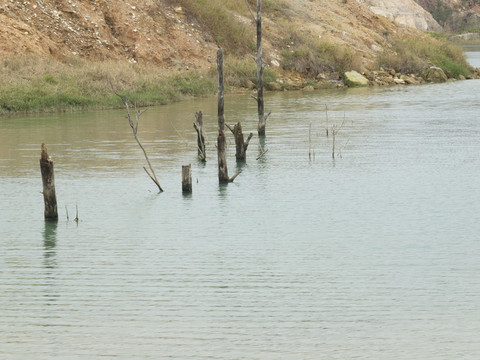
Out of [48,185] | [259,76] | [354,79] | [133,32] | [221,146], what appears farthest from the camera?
[354,79]

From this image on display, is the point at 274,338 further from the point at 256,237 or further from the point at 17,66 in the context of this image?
the point at 17,66

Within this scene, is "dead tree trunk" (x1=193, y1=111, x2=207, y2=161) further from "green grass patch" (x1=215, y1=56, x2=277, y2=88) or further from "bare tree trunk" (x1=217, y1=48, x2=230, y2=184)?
"green grass patch" (x1=215, y1=56, x2=277, y2=88)

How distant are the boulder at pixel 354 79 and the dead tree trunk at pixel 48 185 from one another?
38.4 m

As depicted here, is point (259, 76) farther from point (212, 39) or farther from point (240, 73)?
point (212, 39)

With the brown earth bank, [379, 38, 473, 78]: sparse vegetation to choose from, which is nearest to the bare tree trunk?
the brown earth bank

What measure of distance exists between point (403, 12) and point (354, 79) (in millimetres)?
Answer: 62644

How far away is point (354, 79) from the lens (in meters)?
52.0

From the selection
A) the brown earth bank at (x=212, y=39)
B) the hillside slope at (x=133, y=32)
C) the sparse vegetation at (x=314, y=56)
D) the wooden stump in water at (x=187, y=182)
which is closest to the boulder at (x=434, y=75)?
the brown earth bank at (x=212, y=39)

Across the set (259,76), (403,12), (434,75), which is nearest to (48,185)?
(259,76)

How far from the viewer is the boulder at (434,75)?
57.2m

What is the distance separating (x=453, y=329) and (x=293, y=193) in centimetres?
893

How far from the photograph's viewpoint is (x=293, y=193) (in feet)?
58.5

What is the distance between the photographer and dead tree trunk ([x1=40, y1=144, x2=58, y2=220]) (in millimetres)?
13523

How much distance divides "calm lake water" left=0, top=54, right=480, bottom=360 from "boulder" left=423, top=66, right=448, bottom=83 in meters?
32.4
